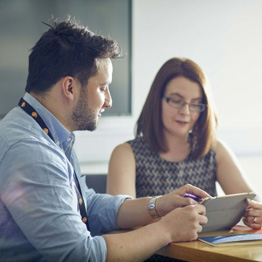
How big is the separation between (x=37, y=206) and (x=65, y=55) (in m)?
0.56

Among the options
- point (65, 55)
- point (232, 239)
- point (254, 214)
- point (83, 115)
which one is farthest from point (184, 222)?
point (65, 55)

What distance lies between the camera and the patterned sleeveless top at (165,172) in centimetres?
276

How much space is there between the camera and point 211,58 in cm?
409

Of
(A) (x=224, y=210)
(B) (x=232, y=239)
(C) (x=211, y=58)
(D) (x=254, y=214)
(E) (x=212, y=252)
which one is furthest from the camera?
(C) (x=211, y=58)

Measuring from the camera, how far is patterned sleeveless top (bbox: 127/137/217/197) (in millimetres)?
2764

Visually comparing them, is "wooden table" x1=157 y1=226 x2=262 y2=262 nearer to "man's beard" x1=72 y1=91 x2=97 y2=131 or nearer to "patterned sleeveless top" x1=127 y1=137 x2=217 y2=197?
"man's beard" x1=72 y1=91 x2=97 y2=131

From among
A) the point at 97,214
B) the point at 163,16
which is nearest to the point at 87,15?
the point at 163,16

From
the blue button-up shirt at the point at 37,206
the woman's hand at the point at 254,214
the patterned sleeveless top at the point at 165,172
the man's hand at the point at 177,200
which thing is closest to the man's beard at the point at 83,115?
the blue button-up shirt at the point at 37,206

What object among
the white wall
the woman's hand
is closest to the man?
the woman's hand

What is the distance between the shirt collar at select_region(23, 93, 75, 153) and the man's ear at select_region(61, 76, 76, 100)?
8 cm

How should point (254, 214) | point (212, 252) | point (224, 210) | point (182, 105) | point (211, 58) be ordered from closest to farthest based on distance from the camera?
point (212, 252), point (224, 210), point (254, 214), point (182, 105), point (211, 58)

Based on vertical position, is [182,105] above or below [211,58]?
below

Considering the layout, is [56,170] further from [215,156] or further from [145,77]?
[145,77]

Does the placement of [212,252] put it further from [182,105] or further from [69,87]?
[182,105]
